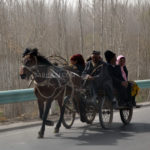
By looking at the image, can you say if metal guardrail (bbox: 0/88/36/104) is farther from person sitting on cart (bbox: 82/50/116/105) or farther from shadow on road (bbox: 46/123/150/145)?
person sitting on cart (bbox: 82/50/116/105)

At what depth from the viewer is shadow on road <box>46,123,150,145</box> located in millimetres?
6602

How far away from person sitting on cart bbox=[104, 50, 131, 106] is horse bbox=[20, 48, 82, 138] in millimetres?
1119

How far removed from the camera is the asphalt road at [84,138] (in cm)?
615

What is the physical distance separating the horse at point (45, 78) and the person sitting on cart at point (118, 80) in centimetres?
112

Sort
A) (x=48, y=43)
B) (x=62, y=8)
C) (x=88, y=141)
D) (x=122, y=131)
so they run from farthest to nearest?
(x=62, y=8) < (x=48, y=43) < (x=122, y=131) < (x=88, y=141)

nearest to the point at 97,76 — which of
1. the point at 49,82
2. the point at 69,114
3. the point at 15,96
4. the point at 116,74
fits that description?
the point at 116,74

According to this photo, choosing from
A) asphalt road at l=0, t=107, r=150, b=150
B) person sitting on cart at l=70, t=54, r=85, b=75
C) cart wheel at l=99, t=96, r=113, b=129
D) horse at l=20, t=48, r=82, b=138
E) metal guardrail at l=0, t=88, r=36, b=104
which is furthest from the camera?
metal guardrail at l=0, t=88, r=36, b=104

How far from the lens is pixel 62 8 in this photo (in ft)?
43.4

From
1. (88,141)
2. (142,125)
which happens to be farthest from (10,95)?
(142,125)

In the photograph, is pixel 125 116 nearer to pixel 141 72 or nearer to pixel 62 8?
pixel 62 8

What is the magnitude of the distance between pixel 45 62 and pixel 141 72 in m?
9.67

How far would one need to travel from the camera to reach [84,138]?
6.87 metres

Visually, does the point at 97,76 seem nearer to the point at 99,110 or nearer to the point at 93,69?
the point at 93,69

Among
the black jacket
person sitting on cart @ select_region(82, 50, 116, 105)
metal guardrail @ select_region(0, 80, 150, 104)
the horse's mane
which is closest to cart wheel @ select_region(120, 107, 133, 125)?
person sitting on cart @ select_region(82, 50, 116, 105)
